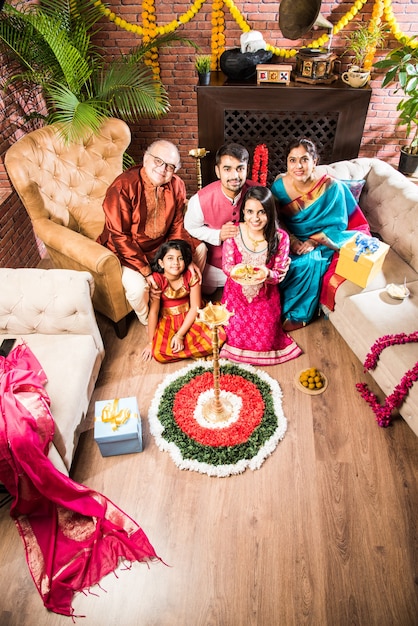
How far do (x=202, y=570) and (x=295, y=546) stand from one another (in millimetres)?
427

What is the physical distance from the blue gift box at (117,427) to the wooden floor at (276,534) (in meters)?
0.10

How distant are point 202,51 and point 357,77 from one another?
4.63 feet

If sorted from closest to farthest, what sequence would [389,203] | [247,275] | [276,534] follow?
[276,534] → [247,275] → [389,203]

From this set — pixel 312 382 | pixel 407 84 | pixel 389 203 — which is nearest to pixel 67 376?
pixel 312 382

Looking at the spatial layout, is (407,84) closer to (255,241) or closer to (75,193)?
(255,241)

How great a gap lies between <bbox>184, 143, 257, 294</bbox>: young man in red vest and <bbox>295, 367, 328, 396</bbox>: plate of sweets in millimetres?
975

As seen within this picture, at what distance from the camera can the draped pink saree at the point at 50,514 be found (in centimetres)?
192

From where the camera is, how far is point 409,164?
3863mm

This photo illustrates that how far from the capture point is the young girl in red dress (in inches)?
111

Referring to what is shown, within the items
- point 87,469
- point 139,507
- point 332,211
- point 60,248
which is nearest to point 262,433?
point 139,507

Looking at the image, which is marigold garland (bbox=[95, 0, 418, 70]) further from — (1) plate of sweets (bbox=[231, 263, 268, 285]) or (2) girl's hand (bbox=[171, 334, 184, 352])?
(2) girl's hand (bbox=[171, 334, 184, 352])

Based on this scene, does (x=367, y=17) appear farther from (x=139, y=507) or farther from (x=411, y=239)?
(x=139, y=507)

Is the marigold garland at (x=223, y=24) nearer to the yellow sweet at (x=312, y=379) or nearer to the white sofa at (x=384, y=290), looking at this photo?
the white sofa at (x=384, y=290)

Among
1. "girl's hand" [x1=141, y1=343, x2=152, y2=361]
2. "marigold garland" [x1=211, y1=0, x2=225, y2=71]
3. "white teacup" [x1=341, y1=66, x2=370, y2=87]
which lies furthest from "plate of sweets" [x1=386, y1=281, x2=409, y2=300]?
"marigold garland" [x1=211, y1=0, x2=225, y2=71]
